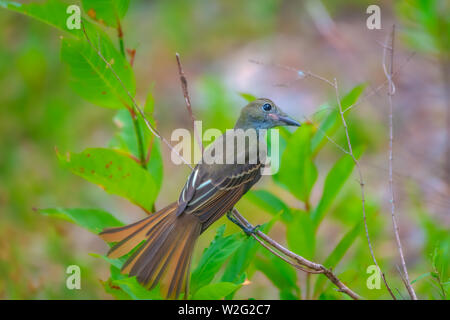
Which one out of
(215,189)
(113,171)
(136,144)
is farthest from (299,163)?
(113,171)

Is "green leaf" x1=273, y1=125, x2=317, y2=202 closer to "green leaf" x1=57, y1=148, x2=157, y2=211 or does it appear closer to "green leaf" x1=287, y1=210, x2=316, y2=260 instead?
"green leaf" x1=287, y1=210, x2=316, y2=260

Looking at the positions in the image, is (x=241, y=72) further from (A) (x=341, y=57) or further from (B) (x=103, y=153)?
(B) (x=103, y=153)

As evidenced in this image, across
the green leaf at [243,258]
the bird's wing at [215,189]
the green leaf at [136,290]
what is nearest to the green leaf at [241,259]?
the green leaf at [243,258]

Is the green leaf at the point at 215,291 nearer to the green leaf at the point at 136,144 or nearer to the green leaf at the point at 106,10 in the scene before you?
the green leaf at the point at 136,144

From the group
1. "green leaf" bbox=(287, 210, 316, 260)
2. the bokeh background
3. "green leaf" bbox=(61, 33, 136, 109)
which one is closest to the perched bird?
"green leaf" bbox=(287, 210, 316, 260)
